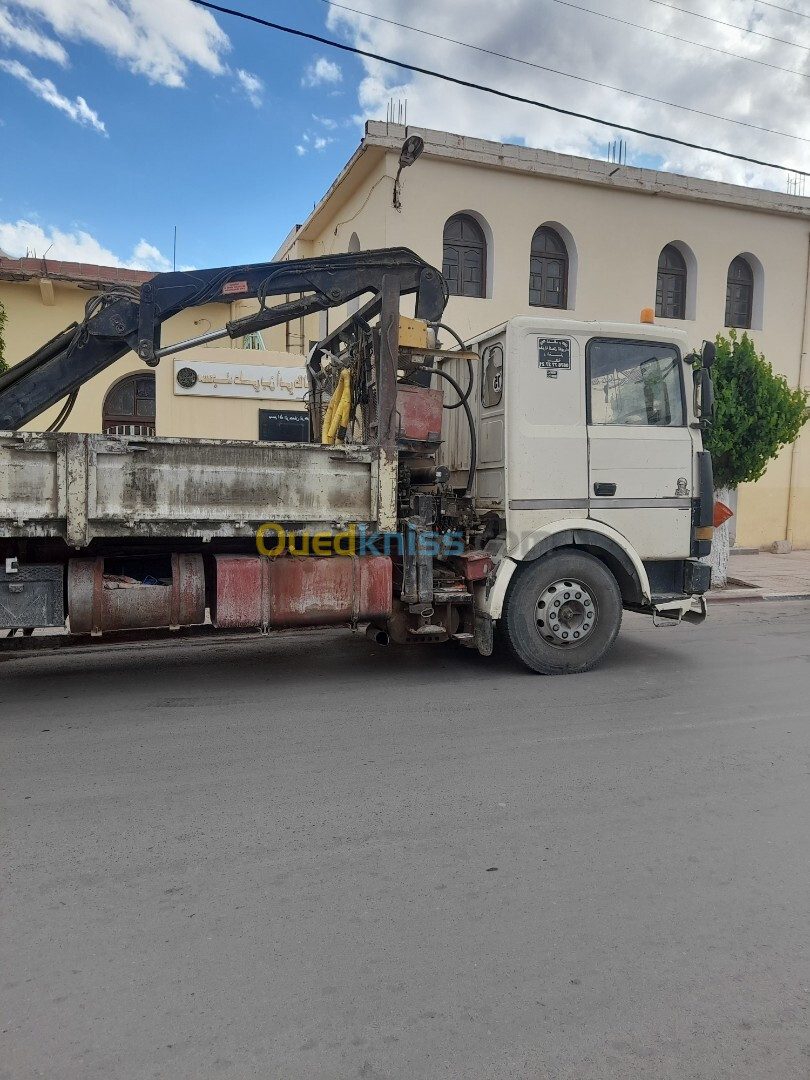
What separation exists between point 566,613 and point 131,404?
10300 millimetres

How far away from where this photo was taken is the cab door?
5883 millimetres

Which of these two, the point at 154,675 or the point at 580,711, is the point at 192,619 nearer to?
the point at 154,675

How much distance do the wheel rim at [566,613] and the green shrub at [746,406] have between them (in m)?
5.48

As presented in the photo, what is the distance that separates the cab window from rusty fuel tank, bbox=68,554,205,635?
130 inches

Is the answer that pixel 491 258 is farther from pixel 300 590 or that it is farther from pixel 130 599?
pixel 130 599

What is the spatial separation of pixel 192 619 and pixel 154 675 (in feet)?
2.75

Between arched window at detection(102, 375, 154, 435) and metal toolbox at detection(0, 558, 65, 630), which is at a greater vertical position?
arched window at detection(102, 375, 154, 435)

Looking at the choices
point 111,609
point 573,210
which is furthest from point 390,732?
point 573,210

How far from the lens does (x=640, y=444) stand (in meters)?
6.00

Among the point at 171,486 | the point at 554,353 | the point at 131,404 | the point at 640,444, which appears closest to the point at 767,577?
the point at 640,444

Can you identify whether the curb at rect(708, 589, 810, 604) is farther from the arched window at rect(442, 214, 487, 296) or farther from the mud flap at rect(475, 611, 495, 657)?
the arched window at rect(442, 214, 487, 296)

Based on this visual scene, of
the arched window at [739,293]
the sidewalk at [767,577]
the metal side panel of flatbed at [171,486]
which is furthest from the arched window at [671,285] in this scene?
the metal side panel of flatbed at [171,486]

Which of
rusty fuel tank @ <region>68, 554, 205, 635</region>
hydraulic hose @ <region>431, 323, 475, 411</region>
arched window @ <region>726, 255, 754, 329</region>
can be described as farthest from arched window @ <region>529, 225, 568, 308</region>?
rusty fuel tank @ <region>68, 554, 205, 635</region>

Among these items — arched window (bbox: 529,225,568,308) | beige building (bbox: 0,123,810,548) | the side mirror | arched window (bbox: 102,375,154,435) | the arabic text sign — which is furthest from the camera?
arched window (bbox: 529,225,568,308)
